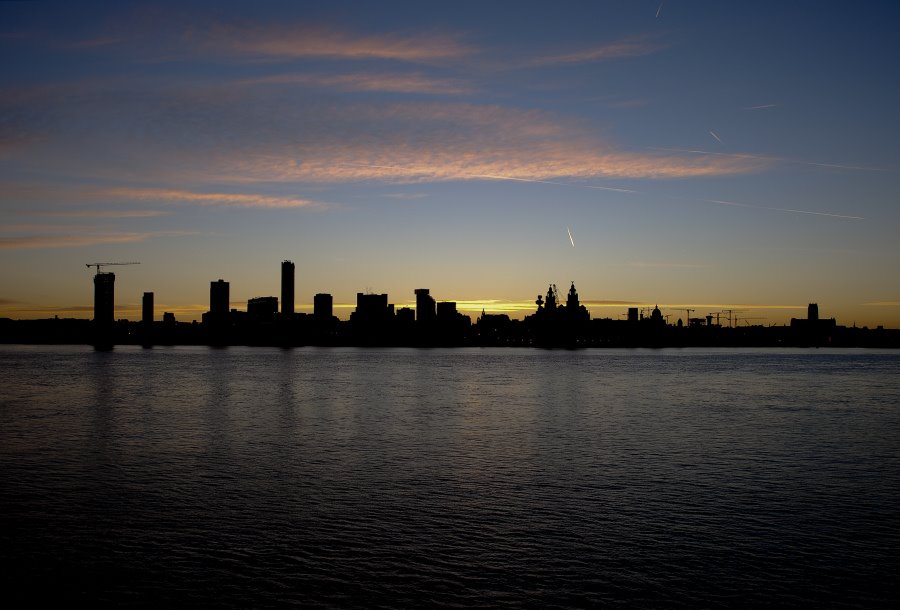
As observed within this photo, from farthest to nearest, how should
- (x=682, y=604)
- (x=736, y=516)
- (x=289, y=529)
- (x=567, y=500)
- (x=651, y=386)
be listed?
(x=651, y=386) < (x=567, y=500) < (x=736, y=516) < (x=289, y=529) < (x=682, y=604)

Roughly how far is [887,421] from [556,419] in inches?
1387

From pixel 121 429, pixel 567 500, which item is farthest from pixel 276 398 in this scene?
pixel 567 500

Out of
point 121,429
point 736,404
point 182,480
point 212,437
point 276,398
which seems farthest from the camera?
point 276,398

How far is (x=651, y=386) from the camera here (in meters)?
138

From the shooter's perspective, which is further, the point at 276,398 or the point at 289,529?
the point at 276,398

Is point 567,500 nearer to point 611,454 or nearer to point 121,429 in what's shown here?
point 611,454

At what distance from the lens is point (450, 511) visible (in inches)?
1446

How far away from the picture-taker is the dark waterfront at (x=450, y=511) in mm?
26438

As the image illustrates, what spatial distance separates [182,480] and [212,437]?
795 inches

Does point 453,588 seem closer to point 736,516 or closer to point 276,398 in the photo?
point 736,516

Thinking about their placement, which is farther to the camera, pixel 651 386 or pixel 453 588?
pixel 651 386

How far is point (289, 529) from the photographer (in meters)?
33.3

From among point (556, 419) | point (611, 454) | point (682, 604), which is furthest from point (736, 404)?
point (682, 604)

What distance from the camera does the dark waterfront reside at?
2644 centimetres
